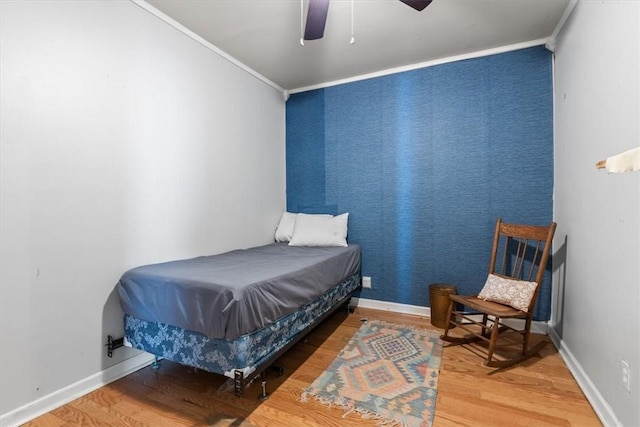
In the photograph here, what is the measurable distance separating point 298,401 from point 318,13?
2185 mm

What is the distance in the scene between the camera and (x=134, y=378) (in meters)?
1.89

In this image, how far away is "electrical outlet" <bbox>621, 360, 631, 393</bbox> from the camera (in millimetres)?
1291

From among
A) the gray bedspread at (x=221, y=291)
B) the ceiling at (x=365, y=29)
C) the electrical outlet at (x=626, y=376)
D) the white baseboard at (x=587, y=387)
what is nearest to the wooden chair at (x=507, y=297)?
the white baseboard at (x=587, y=387)

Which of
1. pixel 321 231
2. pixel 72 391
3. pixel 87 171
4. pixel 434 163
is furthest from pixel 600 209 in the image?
pixel 72 391

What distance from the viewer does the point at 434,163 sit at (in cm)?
293

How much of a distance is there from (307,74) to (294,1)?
1.18m

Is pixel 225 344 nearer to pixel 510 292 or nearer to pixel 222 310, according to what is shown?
pixel 222 310

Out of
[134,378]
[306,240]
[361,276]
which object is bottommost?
[134,378]

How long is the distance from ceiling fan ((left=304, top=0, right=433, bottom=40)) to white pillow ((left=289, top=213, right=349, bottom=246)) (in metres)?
1.82

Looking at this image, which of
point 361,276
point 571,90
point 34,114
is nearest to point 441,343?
point 361,276

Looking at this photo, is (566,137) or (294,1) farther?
(566,137)

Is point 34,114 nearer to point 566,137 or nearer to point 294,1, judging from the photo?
point 294,1


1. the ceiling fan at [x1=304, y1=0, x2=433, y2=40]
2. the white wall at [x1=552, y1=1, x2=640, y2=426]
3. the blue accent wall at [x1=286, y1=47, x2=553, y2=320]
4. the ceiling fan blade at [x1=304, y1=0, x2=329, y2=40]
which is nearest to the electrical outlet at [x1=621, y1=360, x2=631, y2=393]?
the white wall at [x1=552, y1=1, x2=640, y2=426]

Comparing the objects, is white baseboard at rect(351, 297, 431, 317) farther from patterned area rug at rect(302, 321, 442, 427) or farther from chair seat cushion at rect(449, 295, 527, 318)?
chair seat cushion at rect(449, 295, 527, 318)
